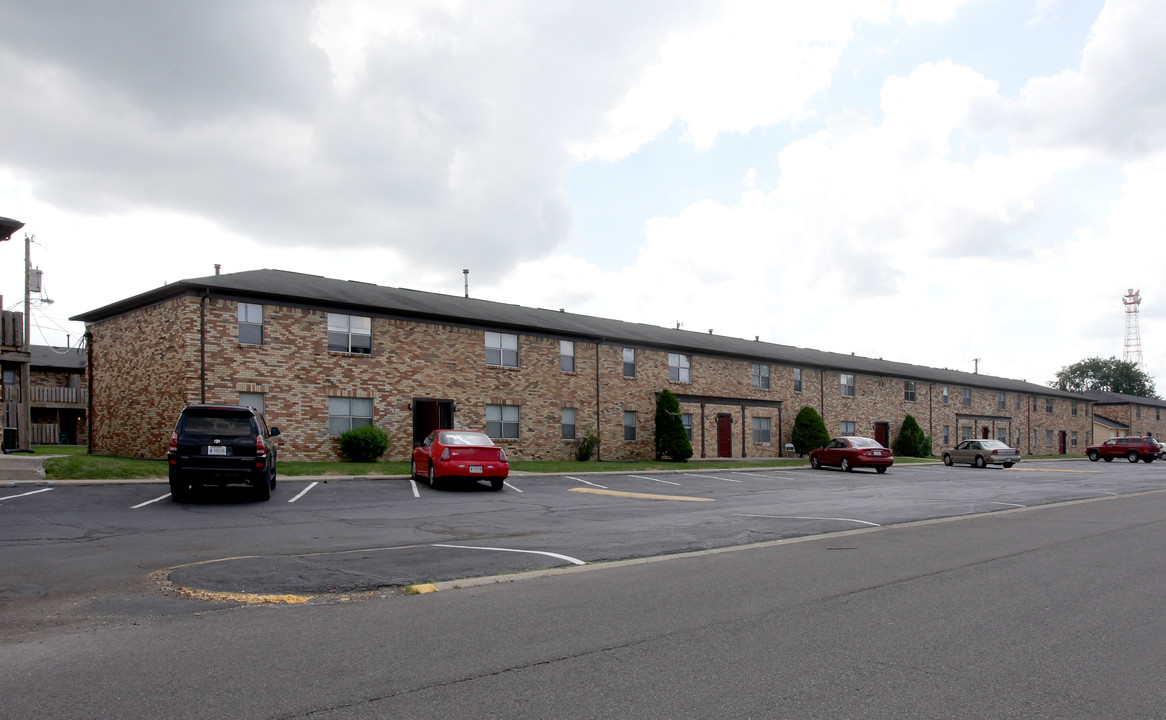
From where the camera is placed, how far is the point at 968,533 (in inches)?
469

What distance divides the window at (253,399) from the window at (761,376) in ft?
82.2

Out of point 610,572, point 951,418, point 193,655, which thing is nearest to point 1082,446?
point 951,418

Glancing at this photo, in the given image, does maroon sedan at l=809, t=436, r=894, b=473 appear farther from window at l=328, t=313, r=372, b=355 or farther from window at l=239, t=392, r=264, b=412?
window at l=239, t=392, r=264, b=412

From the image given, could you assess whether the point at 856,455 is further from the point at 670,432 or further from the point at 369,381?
the point at 369,381

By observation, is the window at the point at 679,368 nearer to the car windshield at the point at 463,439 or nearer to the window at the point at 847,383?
the window at the point at 847,383

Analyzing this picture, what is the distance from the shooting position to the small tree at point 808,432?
4166 cm

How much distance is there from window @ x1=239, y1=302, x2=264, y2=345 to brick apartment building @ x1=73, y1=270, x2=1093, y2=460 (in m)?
0.04

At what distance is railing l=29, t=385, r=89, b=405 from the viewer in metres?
41.8

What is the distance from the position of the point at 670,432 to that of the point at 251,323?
1746cm

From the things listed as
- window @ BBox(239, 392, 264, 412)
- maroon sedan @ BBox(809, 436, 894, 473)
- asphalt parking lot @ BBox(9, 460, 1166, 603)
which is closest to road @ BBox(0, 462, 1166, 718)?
asphalt parking lot @ BBox(9, 460, 1166, 603)

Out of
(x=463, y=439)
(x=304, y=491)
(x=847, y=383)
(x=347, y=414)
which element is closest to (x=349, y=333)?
(x=347, y=414)

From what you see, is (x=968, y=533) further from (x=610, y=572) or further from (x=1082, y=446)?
(x=1082, y=446)

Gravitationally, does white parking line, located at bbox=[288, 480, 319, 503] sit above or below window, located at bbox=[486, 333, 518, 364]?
below

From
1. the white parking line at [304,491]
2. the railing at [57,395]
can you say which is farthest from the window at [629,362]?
the railing at [57,395]
